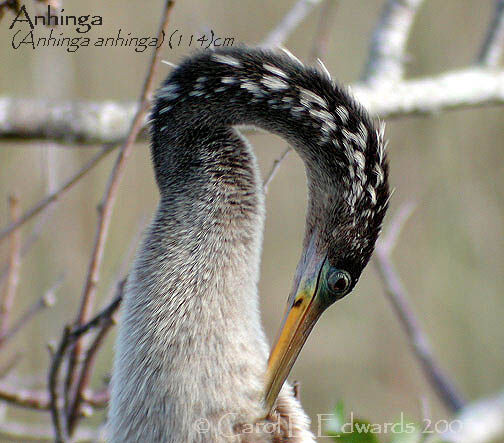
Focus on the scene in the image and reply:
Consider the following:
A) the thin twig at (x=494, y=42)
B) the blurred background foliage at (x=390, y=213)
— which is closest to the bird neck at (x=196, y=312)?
the thin twig at (x=494, y=42)

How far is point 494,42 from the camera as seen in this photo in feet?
7.45

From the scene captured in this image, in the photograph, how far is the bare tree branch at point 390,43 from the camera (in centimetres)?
210

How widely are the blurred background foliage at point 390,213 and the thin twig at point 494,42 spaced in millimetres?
2815

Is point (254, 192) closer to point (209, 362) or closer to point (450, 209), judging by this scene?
point (209, 362)

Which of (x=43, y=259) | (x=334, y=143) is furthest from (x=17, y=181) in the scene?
(x=334, y=143)

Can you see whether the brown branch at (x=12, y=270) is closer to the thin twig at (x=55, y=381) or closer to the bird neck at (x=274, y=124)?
the thin twig at (x=55, y=381)

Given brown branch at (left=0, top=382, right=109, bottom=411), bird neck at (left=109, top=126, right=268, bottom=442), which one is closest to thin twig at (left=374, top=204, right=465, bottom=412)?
bird neck at (left=109, top=126, right=268, bottom=442)

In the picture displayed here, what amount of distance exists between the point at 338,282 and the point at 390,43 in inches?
44.7

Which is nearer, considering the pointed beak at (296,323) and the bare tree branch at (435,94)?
the pointed beak at (296,323)

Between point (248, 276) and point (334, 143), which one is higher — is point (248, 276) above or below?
below

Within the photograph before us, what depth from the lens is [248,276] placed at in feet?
4.36

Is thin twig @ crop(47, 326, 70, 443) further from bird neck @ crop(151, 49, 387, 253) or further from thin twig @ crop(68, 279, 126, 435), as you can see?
bird neck @ crop(151, 49, 387, 253)

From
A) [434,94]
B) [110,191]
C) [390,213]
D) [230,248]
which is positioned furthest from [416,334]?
[390,213]

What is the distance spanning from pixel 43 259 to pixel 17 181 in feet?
2.45
